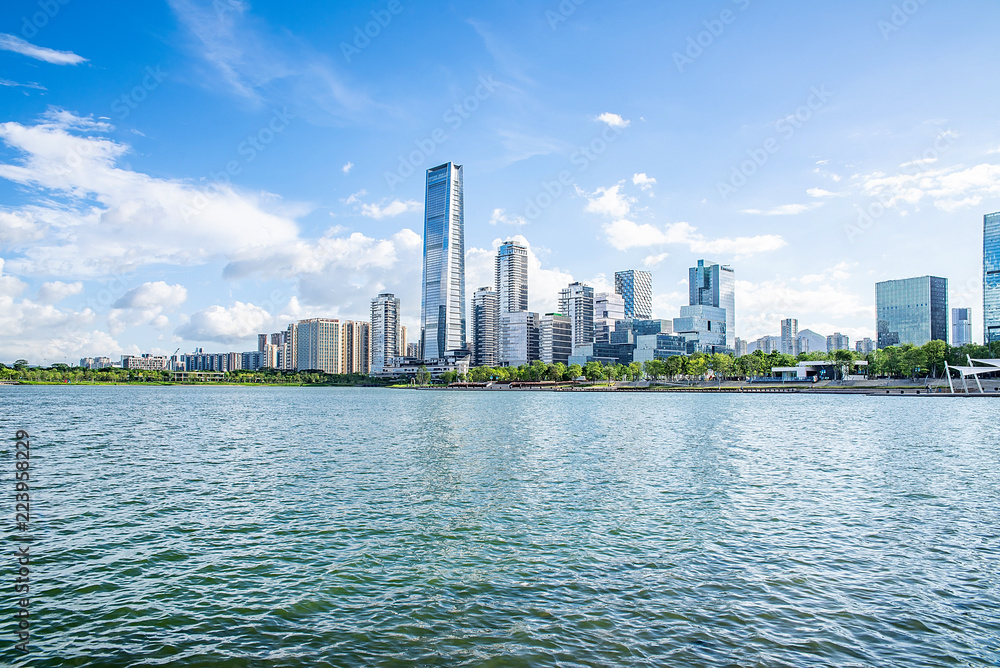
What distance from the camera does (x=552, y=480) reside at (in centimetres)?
3691

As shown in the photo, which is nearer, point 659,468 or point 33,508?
point 33,508

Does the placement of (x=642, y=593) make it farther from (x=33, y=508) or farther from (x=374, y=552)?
(x=33, y=508)

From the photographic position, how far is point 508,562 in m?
21.0

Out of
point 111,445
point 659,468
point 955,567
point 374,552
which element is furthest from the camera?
point 111,445

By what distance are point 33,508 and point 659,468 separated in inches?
1409

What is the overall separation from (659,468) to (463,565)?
966 inches

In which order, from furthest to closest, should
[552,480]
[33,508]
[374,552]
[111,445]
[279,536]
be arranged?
[111,445]
[552,480]
[33,508]
[279,536]
[374,552]

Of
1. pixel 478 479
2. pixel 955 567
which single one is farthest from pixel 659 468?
pixel 955 567

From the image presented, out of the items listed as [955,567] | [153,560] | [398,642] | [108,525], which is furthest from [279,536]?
[955,567]

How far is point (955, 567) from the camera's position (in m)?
20.5

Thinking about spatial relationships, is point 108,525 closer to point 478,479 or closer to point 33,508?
point 33,508

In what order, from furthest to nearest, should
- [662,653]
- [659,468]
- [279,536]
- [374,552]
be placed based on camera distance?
[659,468] < [279,536] < [374,552] < [662,653]

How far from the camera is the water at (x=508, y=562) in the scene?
580 inches

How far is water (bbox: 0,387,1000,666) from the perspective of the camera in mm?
14734
